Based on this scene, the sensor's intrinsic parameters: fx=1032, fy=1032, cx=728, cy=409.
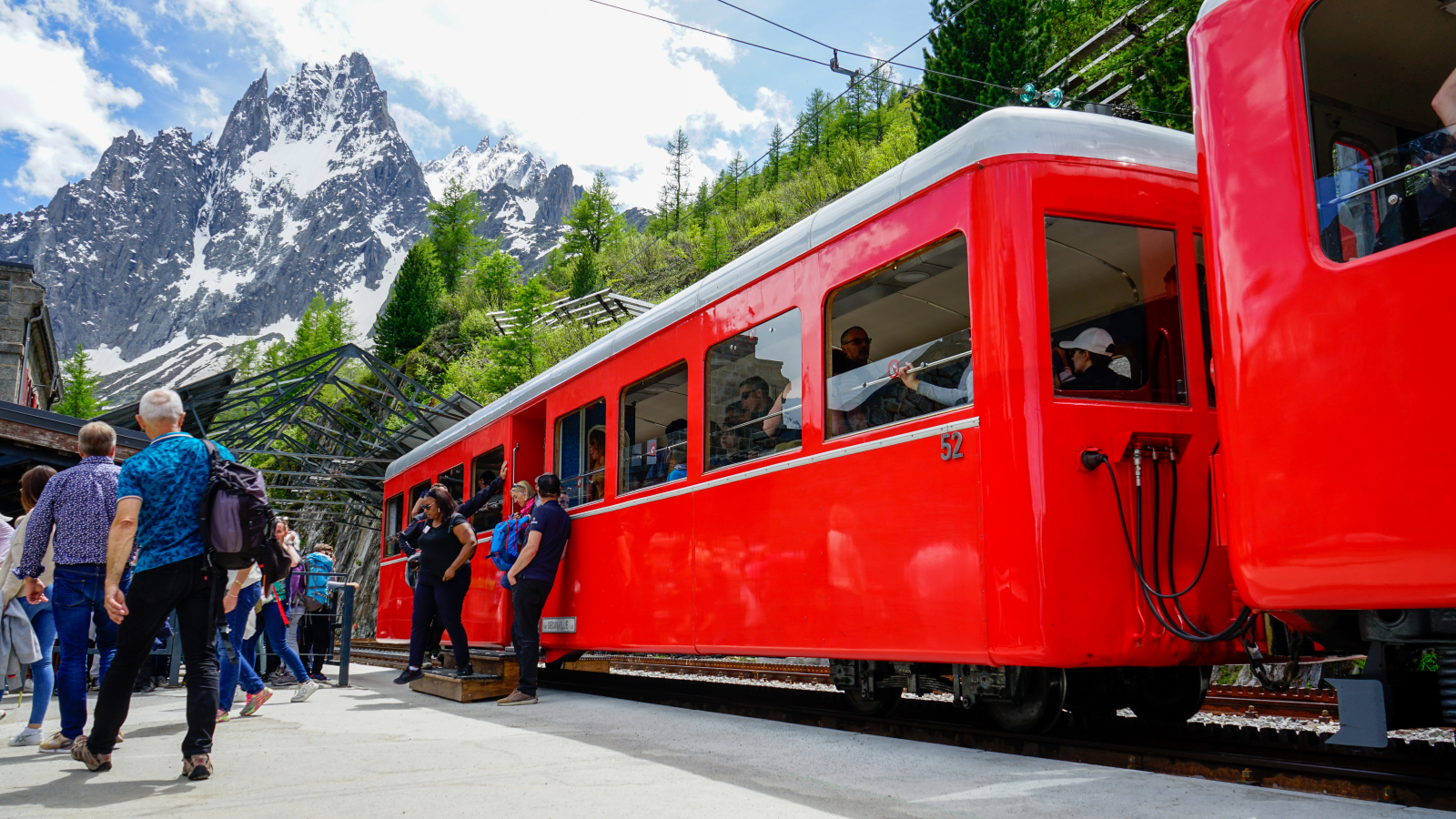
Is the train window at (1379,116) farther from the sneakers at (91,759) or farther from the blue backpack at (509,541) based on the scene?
the blue backpack at (509,541)

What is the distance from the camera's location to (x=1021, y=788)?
3.87 m

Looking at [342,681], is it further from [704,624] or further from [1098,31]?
[1098,31]

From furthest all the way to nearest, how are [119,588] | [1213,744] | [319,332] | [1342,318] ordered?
[319,332] → [1213,744] → [119,588] → [1342,318]

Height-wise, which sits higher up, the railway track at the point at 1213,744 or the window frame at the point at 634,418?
the window frame at the point at 634,418

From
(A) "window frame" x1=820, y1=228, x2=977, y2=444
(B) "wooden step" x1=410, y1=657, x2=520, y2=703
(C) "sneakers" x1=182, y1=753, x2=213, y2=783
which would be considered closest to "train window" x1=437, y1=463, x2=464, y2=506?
(B) "wooden step" x1=410, y1=657, x2=520, y2=703

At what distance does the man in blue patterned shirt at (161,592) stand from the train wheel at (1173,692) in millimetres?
4581

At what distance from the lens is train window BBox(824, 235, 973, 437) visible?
16.1 feet

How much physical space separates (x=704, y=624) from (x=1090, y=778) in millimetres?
3070

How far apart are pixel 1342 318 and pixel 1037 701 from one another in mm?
2463

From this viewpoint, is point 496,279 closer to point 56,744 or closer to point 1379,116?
point 56,744

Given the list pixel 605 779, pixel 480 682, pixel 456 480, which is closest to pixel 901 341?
pixel 605 779

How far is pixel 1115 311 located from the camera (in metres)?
4.88

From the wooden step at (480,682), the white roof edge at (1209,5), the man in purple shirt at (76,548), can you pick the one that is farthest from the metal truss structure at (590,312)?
the white roof edge at (1209,5)

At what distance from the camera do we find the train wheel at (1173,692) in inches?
211
